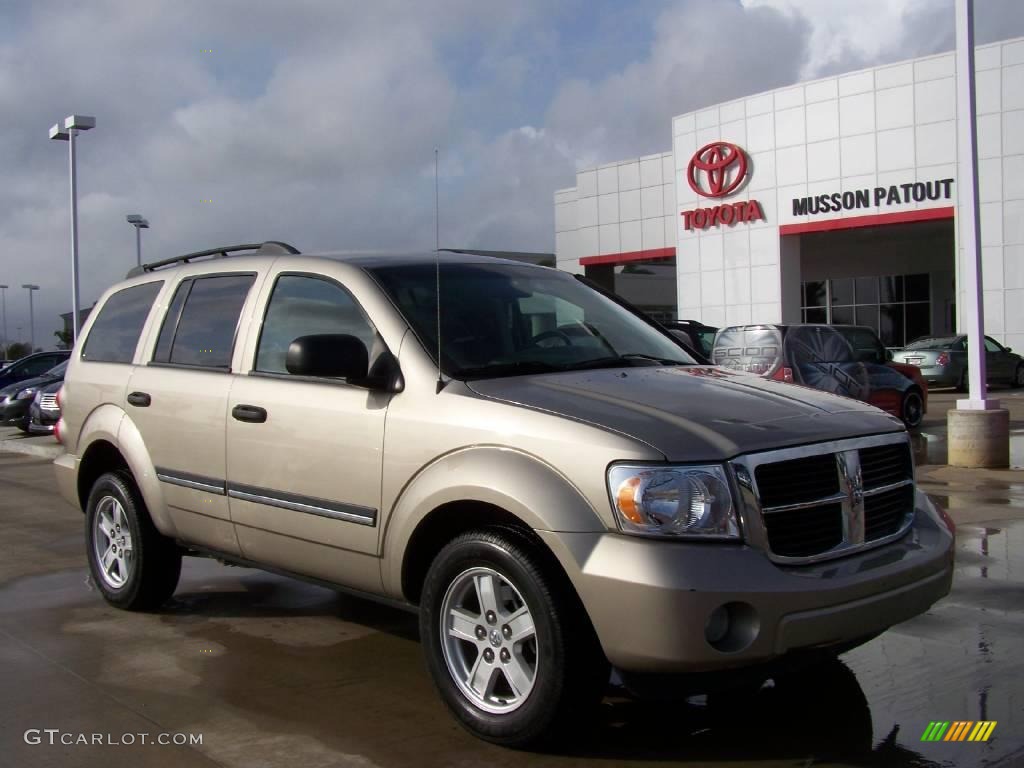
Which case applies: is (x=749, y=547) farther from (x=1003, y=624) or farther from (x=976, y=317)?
(x=976, y=317)

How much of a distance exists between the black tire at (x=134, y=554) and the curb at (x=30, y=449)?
1027 cm

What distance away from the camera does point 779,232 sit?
33.1 meters

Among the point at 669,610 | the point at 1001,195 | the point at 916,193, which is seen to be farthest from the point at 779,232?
the point at 669,610

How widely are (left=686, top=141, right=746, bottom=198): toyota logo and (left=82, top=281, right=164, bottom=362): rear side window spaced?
97.5 ft

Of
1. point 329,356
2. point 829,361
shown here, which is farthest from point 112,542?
point 829,361

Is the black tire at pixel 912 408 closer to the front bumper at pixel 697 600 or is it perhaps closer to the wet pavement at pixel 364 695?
the wet pavement at pixel 364 695

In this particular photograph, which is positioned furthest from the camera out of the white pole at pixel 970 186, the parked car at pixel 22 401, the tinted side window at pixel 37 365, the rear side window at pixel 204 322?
the tinted side window at pixel 37 365

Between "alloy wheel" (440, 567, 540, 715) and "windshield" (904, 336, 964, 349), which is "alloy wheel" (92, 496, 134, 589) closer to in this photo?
"alloy wheel" (440, 567, 540, 715)

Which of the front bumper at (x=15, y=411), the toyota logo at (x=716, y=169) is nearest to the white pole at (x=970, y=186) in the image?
the front bumper at (x=15, y=411)

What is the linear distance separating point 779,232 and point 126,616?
29807 mm

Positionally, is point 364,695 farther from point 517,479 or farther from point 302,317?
point 302,317

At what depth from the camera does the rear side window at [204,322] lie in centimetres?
527

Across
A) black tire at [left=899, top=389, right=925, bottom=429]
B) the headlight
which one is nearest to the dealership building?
black tire at [left=899, top=389, right=925, bottom=429]

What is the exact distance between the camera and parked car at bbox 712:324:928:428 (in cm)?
1402
